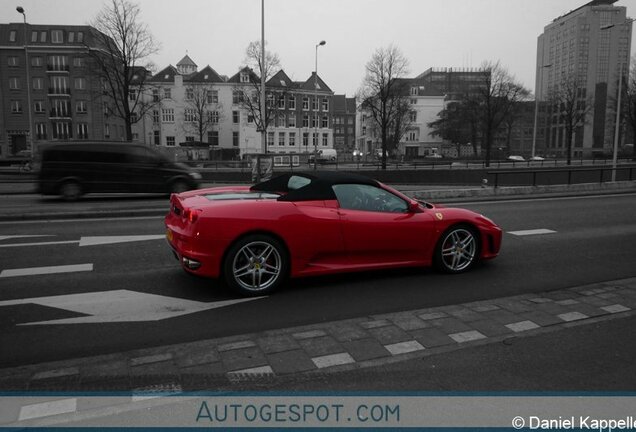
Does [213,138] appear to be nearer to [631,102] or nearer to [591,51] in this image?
[631,102]

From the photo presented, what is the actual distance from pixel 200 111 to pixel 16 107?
25.5 metres

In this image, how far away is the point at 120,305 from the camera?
5359 millimetres

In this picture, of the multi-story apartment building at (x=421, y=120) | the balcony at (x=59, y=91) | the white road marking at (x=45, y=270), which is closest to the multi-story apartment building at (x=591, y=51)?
Answer: the multi-story apartment building at (x=421, y=120)

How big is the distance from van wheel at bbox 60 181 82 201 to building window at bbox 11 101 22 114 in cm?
6625

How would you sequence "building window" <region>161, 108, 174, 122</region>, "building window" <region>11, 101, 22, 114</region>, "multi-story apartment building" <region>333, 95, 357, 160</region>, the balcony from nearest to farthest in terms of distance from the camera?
"building window" <region>11, 101, 22, 114</region>, the balcony, "building window" <region>161, 108, 174, 122</region>, "multi-story apartment building" <region>333, 95, 357, 160</region>

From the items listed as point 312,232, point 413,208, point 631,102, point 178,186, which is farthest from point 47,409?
point 631,102

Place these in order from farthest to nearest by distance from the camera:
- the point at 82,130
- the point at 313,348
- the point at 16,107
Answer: the point at 82,130, the point at 16,107, the point at 313,348

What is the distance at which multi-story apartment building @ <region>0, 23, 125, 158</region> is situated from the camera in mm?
70688

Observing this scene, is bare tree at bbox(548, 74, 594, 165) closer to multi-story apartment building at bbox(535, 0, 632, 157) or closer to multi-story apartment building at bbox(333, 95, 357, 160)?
multi-story apartment building at bbox(535, 0, 632, 157)

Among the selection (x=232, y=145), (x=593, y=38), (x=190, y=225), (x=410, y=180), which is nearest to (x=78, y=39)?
(x=232, y=145)

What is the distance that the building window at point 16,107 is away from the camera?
70.6m

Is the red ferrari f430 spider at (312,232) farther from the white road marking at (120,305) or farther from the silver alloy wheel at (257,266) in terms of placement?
the white road marking at (120,305)

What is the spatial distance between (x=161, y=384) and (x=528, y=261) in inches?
240

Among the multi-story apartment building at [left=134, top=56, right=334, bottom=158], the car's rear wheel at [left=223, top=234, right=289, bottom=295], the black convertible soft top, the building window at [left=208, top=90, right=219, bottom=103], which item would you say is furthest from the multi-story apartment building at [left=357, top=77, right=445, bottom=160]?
the car's rear wheel at [left=223, top=234, right=289, bottom=295]
